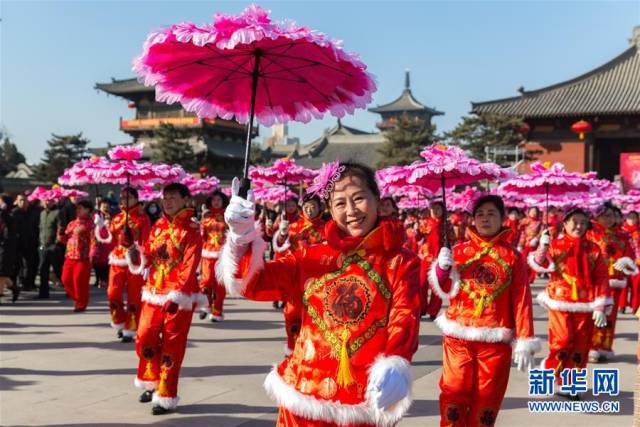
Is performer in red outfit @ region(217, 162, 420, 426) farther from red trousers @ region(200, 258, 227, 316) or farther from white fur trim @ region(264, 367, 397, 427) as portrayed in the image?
red trousers @ region(200, 258, 227, 316)

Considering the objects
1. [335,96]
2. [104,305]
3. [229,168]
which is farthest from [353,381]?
[229,168]

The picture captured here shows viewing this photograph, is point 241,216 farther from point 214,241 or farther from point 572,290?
point 214,241

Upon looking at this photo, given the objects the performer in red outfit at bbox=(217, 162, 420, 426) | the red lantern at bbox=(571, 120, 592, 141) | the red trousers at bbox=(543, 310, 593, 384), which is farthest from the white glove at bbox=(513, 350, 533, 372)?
the red lantern at bbox=(571, 120, 592, 141)

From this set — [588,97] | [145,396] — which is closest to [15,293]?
[145,396]

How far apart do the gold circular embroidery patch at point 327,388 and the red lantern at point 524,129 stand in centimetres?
3437

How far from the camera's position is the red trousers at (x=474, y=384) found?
175 inches

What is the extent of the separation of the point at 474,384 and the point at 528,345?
0.45m

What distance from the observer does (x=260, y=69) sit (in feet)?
11.4

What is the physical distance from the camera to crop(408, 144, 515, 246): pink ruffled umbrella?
17.4 ft

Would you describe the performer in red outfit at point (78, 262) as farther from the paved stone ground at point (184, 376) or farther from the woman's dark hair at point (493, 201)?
the woman's dark hair at point (493, 201)

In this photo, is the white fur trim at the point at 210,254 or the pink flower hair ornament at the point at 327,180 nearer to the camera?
the pink flower hair ornament at the point at 327,180

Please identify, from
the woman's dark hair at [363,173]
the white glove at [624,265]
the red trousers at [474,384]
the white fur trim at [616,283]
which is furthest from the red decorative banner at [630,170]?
the woman's dark hair at [363,173]

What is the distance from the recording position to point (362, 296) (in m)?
3.04

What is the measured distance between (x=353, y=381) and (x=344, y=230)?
68 cm
